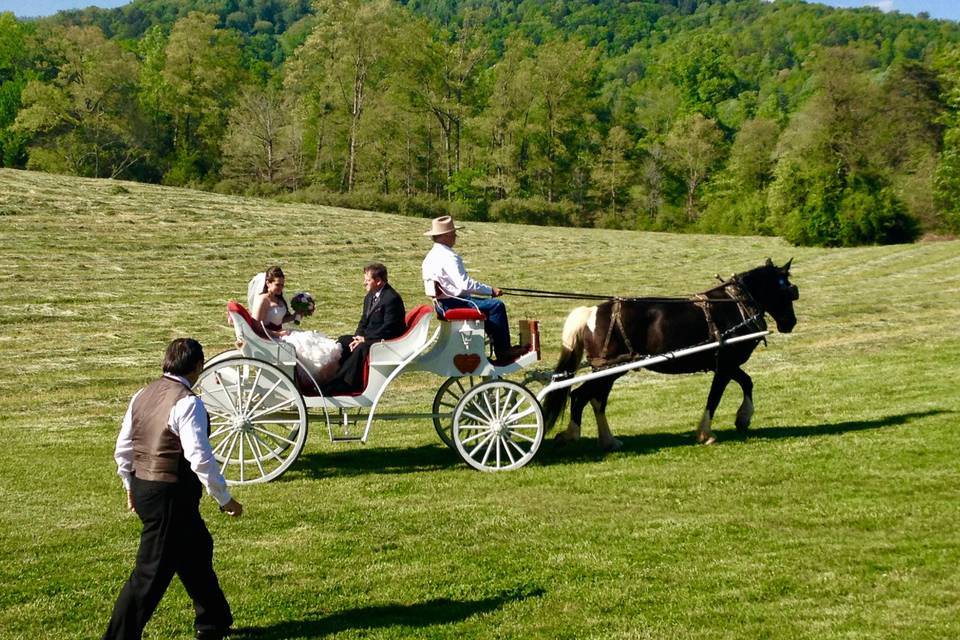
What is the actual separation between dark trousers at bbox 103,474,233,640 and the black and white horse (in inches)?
239

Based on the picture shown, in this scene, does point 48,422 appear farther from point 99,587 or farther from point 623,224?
point 623,224

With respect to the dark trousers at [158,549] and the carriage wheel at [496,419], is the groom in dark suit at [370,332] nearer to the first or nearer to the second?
the carriage wheel at [496,419]

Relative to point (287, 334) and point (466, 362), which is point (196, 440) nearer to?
point (287, 334)

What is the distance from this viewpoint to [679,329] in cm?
1162

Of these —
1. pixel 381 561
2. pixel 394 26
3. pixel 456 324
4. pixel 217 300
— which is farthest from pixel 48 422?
pixel 394 26

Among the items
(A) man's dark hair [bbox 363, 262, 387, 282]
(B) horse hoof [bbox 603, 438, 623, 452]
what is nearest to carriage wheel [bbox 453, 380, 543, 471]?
(B) horse hoof [bbox 603, 438, 623, 452]

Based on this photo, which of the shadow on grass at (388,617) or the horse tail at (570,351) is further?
the horse tail at (570,351)

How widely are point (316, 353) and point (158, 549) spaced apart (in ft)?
16.0

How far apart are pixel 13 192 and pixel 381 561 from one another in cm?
3738

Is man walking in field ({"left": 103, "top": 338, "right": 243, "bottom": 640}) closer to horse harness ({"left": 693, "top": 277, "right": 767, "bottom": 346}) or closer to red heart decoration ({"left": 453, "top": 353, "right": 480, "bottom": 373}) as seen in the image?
red heart decoration ({"left": 453, "top": 353, "right": 480, "bottom": 373})

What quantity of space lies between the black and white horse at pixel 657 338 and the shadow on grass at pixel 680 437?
192 mm

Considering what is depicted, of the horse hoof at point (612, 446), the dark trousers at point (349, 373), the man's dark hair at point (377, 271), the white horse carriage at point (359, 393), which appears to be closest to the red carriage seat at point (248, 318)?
the white horse carriage at point (359, 393)

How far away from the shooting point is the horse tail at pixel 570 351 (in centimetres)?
1140

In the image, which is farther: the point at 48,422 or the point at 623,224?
the point at 623,224
